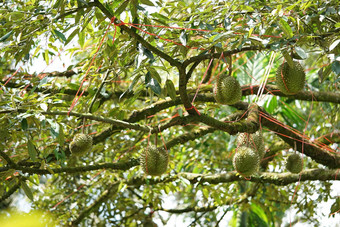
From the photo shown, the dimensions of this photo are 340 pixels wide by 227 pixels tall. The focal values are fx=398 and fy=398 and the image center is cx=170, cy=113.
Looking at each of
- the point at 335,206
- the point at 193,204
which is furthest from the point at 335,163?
the point at 193,204

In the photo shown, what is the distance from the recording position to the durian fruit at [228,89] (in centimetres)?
199

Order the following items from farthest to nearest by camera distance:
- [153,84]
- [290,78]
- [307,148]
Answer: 1. [307,148]
2. [290,78]
3. [153,84]

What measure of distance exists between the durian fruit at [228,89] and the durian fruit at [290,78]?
211 mm

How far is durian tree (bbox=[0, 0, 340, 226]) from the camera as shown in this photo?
1782mm

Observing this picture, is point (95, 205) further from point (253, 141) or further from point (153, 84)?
point (153, 84)

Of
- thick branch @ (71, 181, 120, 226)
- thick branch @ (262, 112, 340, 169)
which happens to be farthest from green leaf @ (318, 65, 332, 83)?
thick branch @ (71, 181, 120, 226)

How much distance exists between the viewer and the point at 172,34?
1938 mm

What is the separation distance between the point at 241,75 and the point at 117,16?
274 cm

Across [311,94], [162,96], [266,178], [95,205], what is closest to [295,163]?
[266,178]

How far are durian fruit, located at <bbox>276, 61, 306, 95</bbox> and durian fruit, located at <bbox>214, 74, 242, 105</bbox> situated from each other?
0.69ft

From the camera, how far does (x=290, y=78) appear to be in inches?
76.6

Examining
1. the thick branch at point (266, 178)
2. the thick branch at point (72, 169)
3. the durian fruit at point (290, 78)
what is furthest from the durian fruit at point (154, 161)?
the thick branch at point (266, 178)

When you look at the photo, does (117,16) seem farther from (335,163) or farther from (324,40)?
(335,163)

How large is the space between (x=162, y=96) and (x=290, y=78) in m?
0.64
